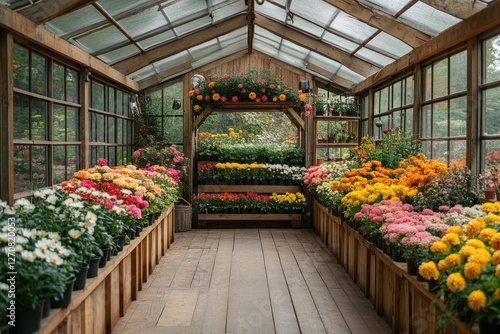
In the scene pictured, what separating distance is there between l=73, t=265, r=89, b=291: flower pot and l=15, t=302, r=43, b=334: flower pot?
0.65 metres

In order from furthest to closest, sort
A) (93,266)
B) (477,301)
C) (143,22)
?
(143,22)
(93,266)
(477,301)

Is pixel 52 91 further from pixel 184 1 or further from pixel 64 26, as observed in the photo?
pixel 184 1

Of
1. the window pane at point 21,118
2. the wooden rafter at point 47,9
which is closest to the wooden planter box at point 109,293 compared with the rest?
the window pane at point 21,118

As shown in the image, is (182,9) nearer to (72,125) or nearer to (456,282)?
(72,125)

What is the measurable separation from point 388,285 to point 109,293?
2.10 meters

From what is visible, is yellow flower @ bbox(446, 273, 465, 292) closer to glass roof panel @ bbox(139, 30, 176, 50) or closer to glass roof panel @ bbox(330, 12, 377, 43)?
glass roof panel @ bbox(330, 12, 377, 43)

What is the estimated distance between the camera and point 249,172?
9.54m

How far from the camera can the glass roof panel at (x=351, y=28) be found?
7340 millimetres

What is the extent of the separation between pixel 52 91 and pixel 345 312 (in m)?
3.96

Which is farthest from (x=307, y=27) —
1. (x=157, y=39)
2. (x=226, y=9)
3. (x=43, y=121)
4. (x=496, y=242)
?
(x=496, y=242)

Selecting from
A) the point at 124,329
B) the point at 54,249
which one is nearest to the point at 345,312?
the point at 124,329

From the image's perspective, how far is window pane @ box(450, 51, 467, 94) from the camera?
571 centimetres

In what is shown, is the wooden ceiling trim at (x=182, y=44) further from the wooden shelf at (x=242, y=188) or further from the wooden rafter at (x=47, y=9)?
the wooden rafter at (x=47, y=9)

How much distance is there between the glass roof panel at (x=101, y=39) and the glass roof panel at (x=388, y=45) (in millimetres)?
3533
